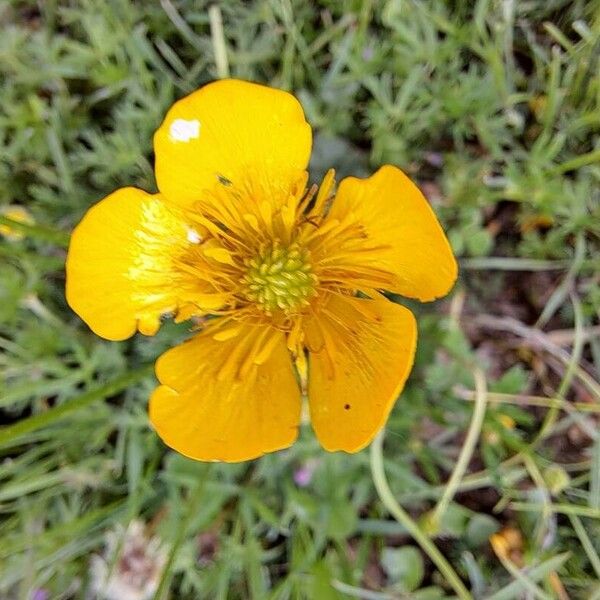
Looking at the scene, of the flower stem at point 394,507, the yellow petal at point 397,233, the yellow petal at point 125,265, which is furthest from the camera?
the flower stem at point 394,507

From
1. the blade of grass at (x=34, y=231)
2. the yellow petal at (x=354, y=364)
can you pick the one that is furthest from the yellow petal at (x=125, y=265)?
the yellow petal at (x=354, y=364)

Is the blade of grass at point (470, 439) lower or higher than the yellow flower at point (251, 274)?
lower

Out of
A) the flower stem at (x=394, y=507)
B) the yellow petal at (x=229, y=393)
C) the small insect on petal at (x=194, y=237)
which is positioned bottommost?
the flower stem at (x=394, y=507)

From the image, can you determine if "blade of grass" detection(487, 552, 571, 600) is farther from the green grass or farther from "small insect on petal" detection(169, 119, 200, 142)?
"small insect on petal" detection(169, 119, 200, 142)

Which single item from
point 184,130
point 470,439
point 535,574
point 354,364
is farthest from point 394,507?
point 184,130

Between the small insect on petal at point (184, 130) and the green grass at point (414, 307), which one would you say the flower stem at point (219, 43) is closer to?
the green grass at point (414, 307)

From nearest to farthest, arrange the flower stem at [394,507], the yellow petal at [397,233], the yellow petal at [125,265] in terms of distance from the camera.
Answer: the yellow petal at [397,233] → the yellow petal at [125,265] → the flower stem at [394,507]

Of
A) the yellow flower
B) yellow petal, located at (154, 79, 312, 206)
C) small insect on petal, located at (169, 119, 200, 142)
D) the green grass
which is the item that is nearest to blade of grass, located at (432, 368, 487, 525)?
the green grass
